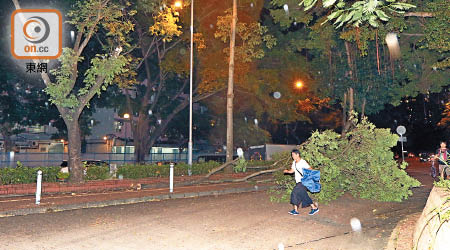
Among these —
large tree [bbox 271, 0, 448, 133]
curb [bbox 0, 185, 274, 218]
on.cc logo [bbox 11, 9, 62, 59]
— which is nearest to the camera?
curb [bbox 0, 185, 274, 218]

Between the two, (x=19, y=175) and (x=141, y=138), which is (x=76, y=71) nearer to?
(x=19, y=175)

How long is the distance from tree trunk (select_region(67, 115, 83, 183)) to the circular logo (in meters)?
4.56

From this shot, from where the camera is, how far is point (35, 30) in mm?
18203

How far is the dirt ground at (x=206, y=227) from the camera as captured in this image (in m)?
7.38

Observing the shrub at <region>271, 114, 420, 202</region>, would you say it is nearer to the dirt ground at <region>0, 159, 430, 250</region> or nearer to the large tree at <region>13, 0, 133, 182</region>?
the dirt ground at <region>0, 159, 430, 250</region>

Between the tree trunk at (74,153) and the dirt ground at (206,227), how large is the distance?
517 centimetres

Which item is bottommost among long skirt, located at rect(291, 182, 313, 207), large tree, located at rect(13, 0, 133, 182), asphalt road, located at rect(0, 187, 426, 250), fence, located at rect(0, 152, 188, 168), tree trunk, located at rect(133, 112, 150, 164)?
asphalt road, located at rect(0, 187, 426, 250)

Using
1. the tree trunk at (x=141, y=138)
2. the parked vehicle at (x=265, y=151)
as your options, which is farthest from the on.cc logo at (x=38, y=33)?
the parked vehicle at (x=265, y=151)

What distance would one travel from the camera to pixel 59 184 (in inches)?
595

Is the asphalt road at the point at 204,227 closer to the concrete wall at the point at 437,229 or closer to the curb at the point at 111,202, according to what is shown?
the curb at the point at 111,202

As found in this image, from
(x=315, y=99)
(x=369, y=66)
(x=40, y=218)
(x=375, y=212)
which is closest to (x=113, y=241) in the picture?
(x=40, y=218)

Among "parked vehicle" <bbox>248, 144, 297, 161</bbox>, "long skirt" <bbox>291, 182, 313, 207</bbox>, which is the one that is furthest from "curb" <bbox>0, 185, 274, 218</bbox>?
"parked vehicle" <bbox>248, 144, 297, 161</bbox>

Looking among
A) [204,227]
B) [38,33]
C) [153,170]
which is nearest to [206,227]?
[204,227]

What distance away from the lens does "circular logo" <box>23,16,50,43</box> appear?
17677 mm
